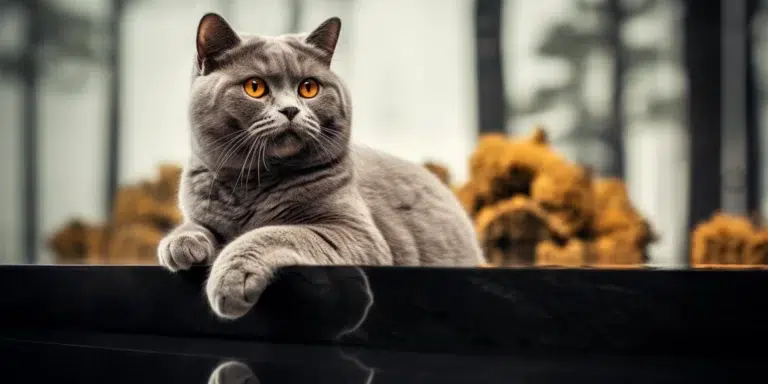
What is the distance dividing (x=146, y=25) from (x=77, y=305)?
1302 millimetres

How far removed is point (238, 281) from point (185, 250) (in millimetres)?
90

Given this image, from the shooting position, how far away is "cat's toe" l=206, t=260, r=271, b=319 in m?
0.58

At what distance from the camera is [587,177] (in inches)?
60.6

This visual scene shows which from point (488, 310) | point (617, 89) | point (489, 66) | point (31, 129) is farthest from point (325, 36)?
point (31, 129)

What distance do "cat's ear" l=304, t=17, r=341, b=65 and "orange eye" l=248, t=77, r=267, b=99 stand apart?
0.07m

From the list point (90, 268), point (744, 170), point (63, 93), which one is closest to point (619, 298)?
point (90, 268)

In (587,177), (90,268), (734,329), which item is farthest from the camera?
(587,177)

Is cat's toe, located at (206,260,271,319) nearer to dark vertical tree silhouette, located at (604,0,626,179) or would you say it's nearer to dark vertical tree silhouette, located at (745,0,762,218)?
dark vertical tree silhouette, located at (604,0,626,179)

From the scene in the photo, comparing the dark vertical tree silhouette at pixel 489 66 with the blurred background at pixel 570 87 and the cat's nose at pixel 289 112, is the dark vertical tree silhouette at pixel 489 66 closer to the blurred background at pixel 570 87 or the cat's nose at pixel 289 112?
the blurred background at pixel 570 87

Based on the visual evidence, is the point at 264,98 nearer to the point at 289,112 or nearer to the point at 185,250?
the point at 289,112

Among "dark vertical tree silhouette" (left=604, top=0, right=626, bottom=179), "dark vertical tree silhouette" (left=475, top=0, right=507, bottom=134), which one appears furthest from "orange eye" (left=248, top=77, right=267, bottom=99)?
"dark vertical tree silhouette" (left=604, top=0, right=626, bottom=179)

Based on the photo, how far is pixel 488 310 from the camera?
57cm

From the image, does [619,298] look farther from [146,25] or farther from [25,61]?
[25,61]

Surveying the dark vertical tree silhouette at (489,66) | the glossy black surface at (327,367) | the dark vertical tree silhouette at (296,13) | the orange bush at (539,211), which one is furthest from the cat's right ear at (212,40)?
the dark vertical tree silhouette at (489,66)
